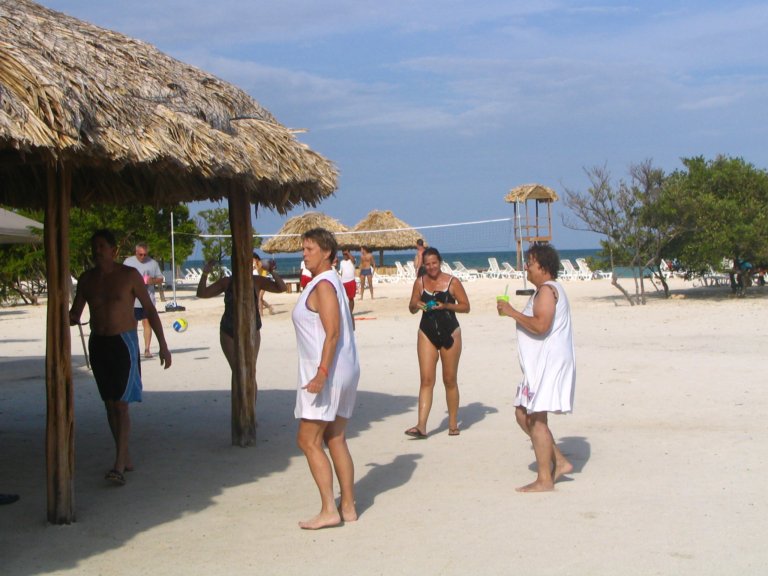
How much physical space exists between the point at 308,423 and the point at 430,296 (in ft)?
9.25

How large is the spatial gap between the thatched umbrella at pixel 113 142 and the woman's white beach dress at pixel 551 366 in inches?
87.7

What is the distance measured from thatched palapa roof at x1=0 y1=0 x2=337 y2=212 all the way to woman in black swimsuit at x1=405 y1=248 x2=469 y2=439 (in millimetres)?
1150

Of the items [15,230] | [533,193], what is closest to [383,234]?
[533,193]

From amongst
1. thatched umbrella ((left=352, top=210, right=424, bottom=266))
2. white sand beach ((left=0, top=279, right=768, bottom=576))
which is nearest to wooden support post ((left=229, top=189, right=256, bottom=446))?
white sand beach ((left=0, top=279, right=768, bottom=576))

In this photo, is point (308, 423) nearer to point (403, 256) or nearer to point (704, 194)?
point (704, 194)

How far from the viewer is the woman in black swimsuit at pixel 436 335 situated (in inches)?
302

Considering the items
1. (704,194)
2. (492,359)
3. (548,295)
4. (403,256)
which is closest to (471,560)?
(548,295)

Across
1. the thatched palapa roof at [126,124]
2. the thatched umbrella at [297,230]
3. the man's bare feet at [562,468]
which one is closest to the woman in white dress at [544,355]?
the man's bare feet at [562,468]

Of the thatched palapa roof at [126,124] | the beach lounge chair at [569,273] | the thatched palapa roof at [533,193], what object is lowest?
the beach lounge chair at [569,273]

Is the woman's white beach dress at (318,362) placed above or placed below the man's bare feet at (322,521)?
above

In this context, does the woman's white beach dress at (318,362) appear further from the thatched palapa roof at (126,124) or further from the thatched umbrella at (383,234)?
the thatched umbrella at (383,234)

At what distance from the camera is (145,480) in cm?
655

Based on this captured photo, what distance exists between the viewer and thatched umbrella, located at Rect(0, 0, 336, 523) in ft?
16.0

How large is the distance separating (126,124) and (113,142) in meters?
0.24
